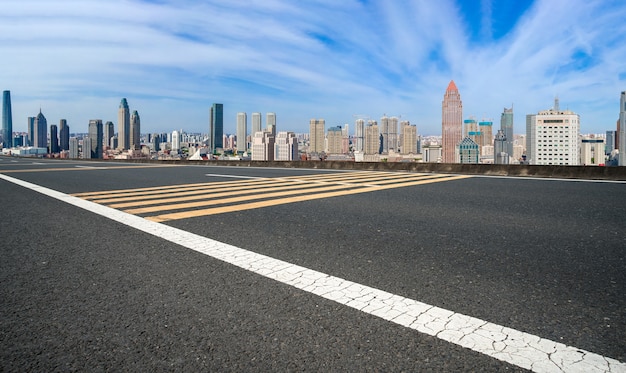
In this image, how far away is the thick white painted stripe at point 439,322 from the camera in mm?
1923

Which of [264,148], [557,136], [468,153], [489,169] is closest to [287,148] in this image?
[264,148]

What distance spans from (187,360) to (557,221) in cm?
540

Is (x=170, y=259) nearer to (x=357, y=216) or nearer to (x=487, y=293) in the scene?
(x=487, y=293)

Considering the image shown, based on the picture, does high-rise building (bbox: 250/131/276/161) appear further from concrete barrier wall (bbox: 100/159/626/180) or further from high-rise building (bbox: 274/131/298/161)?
concrete barrier wall (bbox: 100/159/626/180)

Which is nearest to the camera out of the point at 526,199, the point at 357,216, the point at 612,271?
the point at 612,271

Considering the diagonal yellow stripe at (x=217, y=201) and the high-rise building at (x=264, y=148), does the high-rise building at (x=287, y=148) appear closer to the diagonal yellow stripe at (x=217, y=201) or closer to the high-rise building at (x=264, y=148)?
the high-rise building at (x=264, y=148)

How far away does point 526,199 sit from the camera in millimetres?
7957

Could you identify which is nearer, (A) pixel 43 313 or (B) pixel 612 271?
(A) pixel 43 313

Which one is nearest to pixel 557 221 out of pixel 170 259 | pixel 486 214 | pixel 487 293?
pixel 486 214

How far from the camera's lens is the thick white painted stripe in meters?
1.92

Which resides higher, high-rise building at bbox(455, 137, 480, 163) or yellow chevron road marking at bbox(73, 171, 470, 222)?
high-rise building at bbox(455, 137, 480, 163)

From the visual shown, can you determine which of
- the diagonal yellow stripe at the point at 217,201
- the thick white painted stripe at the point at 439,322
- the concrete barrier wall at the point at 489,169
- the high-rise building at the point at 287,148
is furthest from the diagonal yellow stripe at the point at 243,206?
the high-rise building at the point at 287,148

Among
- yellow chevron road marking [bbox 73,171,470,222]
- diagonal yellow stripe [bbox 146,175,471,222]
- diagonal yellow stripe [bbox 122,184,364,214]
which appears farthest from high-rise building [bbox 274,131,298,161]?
diagonal yellow stripe [bbox 146,175,471,222]

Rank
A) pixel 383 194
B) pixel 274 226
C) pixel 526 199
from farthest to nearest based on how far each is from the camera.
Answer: pixel 383 194, pixel 526 199, pixel 274 226
